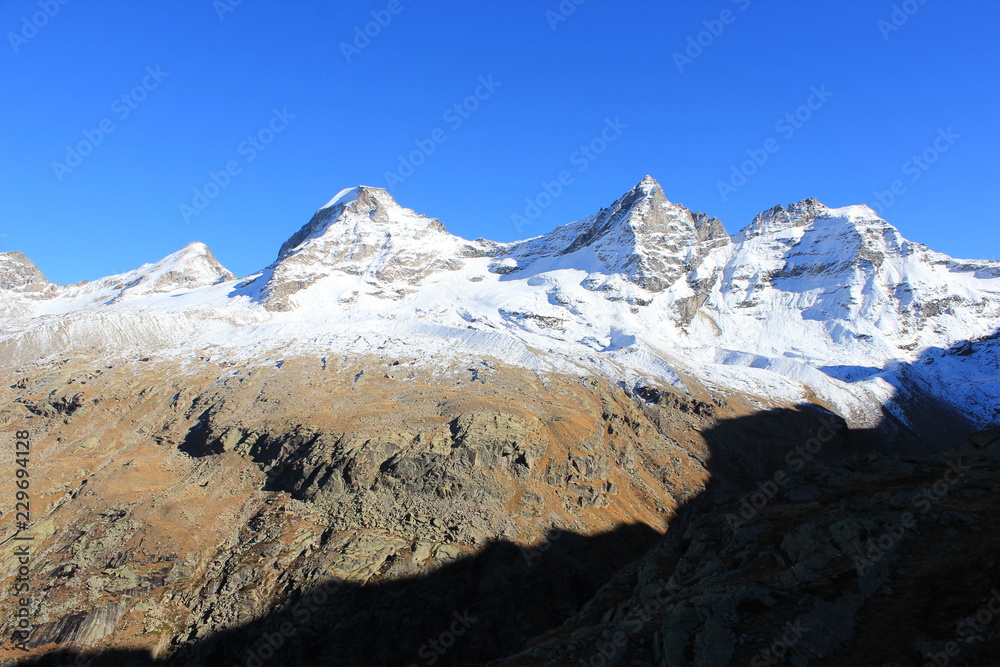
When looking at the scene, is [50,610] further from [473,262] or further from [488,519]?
[473,262]

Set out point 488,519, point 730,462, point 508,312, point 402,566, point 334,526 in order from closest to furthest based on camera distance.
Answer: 1. point 402,566
2. point 334,526
3. point 488,519
4. point 730,462
5. point 508,312

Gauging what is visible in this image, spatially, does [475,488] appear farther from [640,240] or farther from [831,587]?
[640,240]

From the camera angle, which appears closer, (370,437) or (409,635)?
(409,635)

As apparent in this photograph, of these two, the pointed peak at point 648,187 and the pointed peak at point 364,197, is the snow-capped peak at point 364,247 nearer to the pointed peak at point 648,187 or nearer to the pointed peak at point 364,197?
Answer: the pointed peak at point 364,197

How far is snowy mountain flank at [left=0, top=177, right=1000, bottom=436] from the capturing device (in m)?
98.6

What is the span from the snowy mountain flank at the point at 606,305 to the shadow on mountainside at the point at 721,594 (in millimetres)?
47329

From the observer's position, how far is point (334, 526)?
154 ft

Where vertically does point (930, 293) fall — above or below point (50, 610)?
above

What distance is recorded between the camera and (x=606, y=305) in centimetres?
13900

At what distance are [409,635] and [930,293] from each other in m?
193

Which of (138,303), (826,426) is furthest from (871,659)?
(138,303)

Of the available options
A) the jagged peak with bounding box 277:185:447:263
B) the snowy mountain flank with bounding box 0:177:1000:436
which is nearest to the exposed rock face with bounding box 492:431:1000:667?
the snowy mountain flank with bounding box 0:177:1000:436

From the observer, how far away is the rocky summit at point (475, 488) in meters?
22.1

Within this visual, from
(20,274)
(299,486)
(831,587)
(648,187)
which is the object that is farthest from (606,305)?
(20,274)
